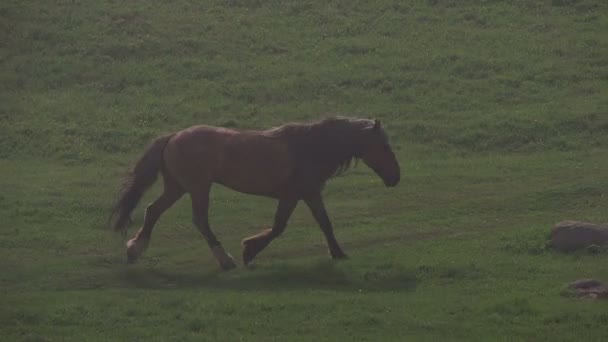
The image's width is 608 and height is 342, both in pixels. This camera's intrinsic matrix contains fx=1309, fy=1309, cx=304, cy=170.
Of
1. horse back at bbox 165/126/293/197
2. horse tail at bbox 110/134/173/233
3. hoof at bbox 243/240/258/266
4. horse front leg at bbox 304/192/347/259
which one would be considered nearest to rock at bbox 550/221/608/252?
horse front leg at bbox 304/192/347/259

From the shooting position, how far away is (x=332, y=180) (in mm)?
24375

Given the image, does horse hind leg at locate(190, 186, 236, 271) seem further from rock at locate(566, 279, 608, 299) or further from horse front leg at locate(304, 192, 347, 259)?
rock at locate(566, 279, 608, 299)

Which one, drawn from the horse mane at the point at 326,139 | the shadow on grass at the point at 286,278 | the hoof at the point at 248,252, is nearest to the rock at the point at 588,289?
the shadow on grass at the point at 286,278

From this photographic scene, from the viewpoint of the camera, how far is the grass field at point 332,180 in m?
15.5

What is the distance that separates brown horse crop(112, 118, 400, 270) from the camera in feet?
61.9

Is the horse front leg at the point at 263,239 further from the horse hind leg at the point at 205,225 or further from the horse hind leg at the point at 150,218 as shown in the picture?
the horse hind leg at the point at 150,218

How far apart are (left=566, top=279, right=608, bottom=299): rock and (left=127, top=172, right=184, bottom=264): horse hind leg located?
6.17 m

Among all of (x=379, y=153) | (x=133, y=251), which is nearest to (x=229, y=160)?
(x=133, y=251)

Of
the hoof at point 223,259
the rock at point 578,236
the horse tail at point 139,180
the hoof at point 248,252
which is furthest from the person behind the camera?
the horse tail at point 139,180

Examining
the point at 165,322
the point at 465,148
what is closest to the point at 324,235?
the point at 165,322

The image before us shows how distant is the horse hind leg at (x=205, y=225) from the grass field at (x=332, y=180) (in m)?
0.31

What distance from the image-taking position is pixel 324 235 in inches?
751

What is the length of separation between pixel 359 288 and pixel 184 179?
3488mm

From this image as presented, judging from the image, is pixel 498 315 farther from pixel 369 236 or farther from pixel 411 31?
pixel 411 31
